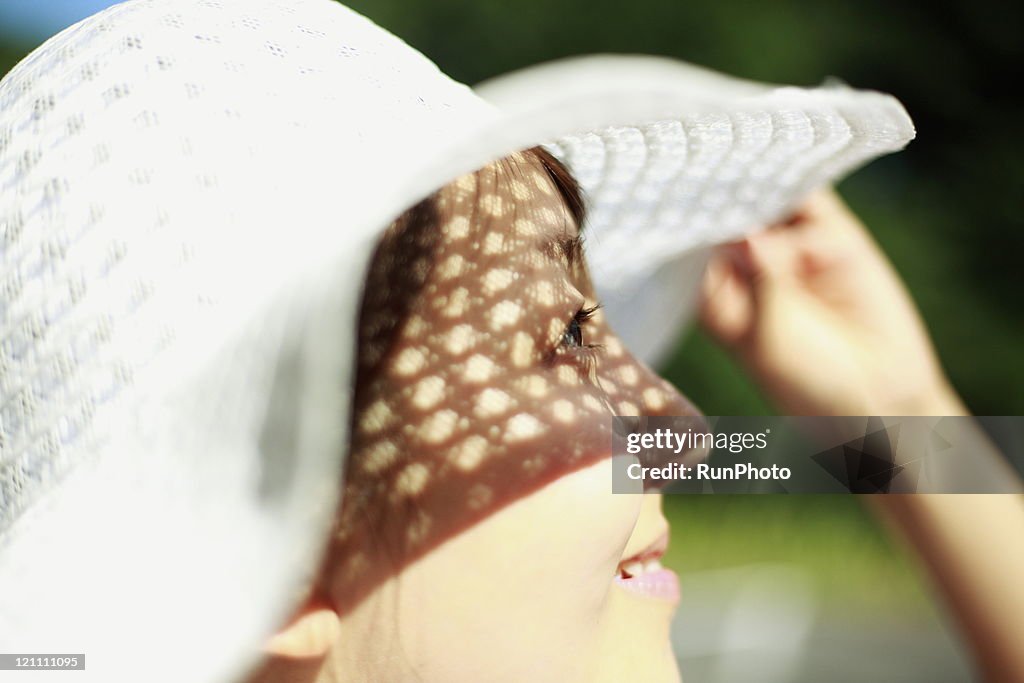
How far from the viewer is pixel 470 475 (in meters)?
0.71

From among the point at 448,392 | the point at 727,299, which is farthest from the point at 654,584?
the point at 727,299

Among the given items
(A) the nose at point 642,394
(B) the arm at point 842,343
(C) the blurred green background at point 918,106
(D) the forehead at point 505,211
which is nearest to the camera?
(D) the forehead at point 505,211

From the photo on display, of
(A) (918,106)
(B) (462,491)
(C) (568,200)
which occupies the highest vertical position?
(A) (918,106)

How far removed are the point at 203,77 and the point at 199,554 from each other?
31 centimetres

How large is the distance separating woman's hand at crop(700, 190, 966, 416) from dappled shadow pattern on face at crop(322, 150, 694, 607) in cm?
43

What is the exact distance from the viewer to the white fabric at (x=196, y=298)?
611mm

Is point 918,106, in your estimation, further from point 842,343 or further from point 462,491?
point 462,491

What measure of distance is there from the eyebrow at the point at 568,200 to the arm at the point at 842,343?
290 millimetres

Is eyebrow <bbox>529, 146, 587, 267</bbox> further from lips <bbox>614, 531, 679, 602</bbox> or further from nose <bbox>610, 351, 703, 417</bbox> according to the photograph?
lips <bbox>614, 531, 679, 602</bbox>

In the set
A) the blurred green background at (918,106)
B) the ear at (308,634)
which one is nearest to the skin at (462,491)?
the ear at (308,634)

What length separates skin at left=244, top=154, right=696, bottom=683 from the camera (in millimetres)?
705

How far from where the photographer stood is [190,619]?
634 millimetres

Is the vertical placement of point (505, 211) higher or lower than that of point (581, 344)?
higher

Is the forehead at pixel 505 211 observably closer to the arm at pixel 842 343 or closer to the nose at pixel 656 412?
the nose at pixel 656 412
